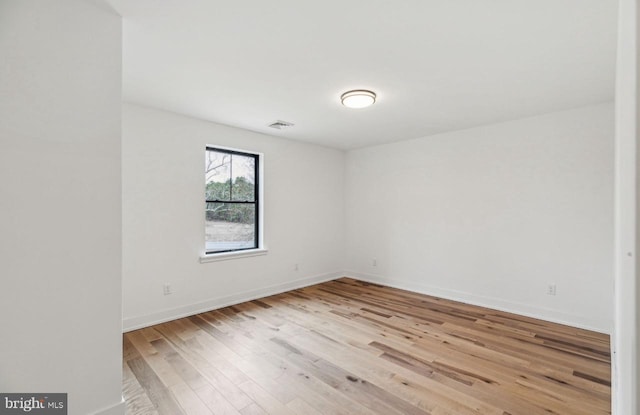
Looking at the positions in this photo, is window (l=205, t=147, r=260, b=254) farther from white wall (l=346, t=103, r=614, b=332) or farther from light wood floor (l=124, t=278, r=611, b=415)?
white wall (l=346, t=103, r=614, b=332)

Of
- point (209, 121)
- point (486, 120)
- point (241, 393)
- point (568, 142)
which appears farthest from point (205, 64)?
point (568, 142)

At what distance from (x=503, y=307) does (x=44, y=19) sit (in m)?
5.00

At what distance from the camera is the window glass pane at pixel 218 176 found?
13.1ft

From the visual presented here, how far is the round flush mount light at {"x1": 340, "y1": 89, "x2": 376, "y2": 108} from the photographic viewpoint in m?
2.79

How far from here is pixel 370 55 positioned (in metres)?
2.17

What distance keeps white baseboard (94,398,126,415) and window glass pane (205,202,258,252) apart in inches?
90.7

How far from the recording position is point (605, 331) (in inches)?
123

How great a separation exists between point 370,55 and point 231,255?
3.03m

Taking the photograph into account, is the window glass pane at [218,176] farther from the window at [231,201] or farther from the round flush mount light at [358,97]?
the round flush mount light at [358,97]

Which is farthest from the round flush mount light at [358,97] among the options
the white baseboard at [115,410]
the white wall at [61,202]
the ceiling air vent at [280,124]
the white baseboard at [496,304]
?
the white baseboard at [496,304]

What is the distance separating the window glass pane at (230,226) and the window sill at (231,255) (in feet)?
0.48

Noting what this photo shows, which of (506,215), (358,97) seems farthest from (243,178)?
(506,215)

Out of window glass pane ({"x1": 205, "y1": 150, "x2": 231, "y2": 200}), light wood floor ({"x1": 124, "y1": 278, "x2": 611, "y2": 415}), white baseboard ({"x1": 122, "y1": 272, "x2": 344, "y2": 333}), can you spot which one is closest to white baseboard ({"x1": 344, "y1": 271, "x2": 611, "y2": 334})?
light wood floor ({"x1": 124, "y1": 278, "x2": 611, "y2": 415})

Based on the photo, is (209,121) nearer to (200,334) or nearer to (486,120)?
(200,334)
